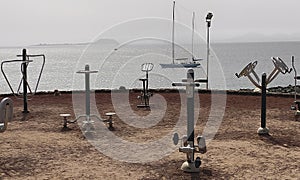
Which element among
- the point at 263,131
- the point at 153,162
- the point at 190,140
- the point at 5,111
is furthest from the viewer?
the point at 263,131

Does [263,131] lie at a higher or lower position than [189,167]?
higher

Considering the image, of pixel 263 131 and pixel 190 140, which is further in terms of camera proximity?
pixel 263 131

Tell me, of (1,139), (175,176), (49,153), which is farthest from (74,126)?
(175,176)

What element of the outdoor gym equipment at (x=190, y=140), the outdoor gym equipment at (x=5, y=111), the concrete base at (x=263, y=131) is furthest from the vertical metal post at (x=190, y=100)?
the concrete base at (x=263, y=131)

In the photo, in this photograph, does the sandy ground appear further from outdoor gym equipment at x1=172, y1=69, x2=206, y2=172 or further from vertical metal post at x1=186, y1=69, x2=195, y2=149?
vertical metal post at x1=186, y1=69, x2=195, y2=149

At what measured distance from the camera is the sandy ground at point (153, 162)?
542cm

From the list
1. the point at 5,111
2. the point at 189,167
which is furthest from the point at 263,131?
the point at 5,111

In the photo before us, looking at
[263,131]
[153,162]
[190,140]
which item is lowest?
[153,162]

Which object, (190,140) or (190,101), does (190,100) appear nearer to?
(190,101)

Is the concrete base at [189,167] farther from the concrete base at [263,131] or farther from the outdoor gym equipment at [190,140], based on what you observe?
the concrete base at [263,131]

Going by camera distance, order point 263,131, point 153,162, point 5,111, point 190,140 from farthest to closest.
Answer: point 263,131
point 153,162
point 190,140
point 5,111

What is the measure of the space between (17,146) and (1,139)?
644mm

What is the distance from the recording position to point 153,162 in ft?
19.5

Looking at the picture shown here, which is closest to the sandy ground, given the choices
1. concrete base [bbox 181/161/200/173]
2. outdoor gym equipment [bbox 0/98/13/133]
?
concrete base [bbox 181/161/200/173]
